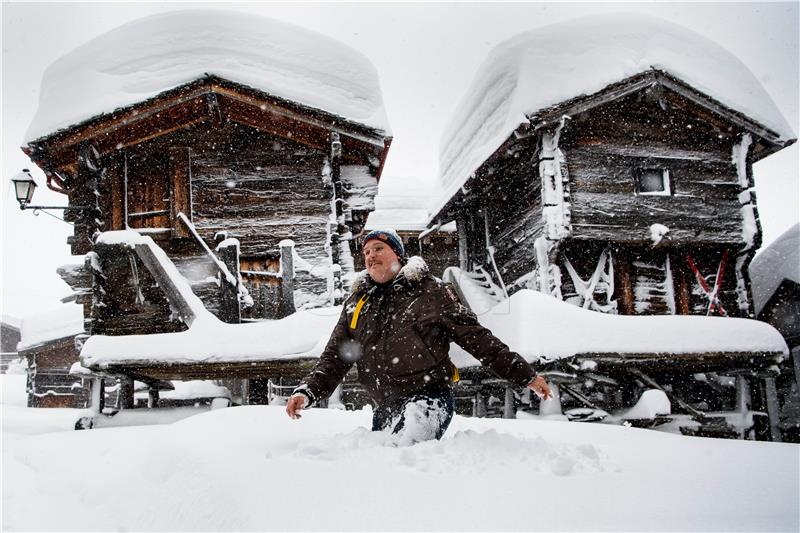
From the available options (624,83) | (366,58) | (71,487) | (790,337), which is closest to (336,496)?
(71,487)

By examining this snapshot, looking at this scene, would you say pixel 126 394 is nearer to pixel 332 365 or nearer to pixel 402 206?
pixel 332 365

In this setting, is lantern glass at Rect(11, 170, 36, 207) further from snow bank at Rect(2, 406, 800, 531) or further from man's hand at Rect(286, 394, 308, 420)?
man's hand at Rect(286, 394, 308, 420)

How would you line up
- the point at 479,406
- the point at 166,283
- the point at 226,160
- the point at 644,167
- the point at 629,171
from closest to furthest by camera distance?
the point at 166,283
the point at 226,160
the point at 629,171
the point at 644,167
the point at 479,406

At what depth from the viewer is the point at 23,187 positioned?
946 centimetres

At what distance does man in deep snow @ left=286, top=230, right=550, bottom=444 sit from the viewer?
10.0 feet

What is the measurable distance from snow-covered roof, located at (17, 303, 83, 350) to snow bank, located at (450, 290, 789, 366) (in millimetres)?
17938

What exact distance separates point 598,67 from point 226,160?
686cm

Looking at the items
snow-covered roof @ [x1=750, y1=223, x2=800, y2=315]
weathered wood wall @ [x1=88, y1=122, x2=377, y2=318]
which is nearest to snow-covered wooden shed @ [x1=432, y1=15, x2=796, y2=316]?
weathered wood wall @ [x1=88, y1=122, x2=377, y2=318]

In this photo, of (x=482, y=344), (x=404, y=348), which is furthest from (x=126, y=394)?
(x=482, y=344)

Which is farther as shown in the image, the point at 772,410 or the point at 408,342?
the point at 772,410

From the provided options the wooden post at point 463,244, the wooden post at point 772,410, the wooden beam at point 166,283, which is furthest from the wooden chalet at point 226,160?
the wooden post at point 772,410

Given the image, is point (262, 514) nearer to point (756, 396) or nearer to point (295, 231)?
point (295, 231)

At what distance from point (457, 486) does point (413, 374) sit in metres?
1.18

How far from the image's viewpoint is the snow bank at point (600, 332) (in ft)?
23.4
